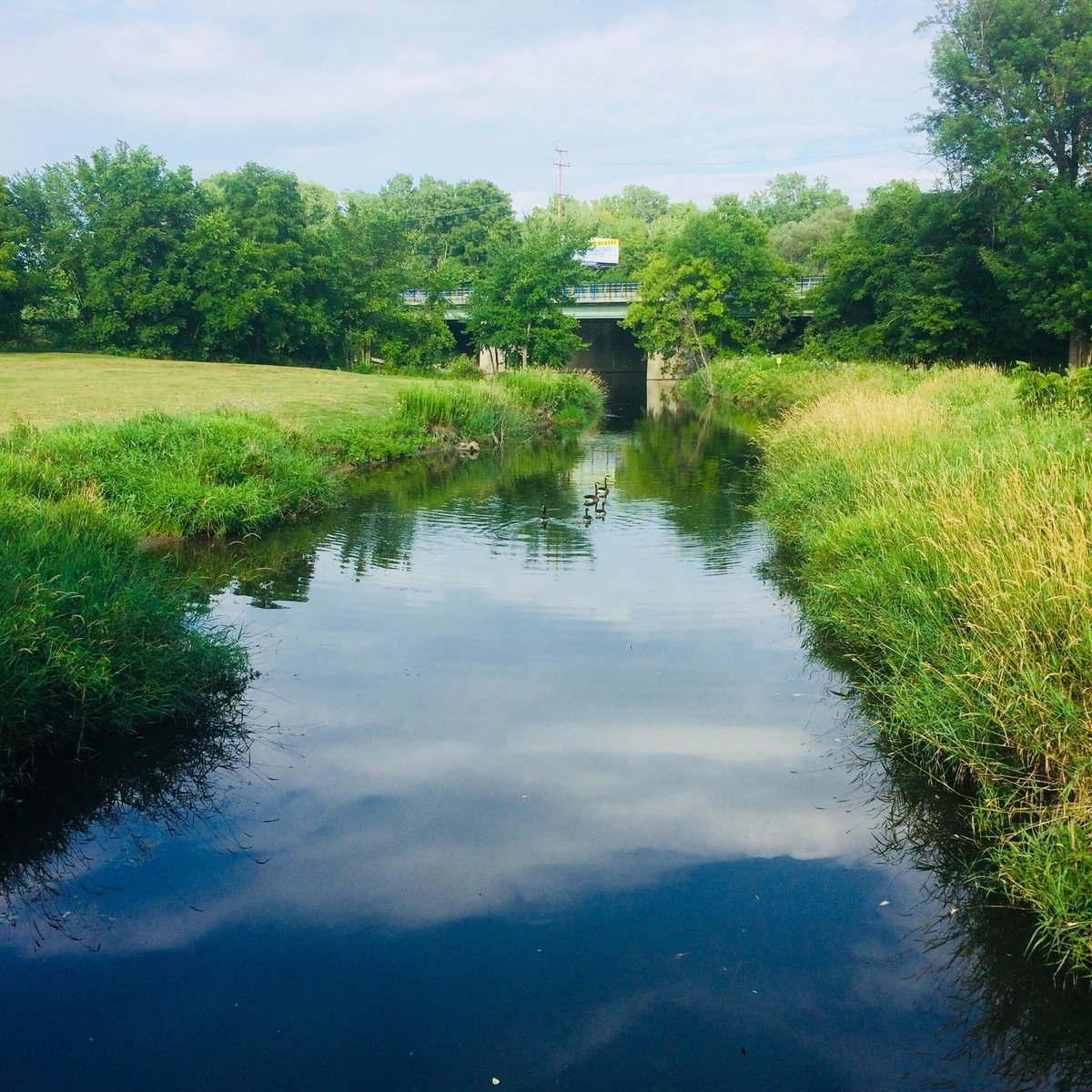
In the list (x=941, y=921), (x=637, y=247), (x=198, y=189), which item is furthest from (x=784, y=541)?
(x=637, y=247)

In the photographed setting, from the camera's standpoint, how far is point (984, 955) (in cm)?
509

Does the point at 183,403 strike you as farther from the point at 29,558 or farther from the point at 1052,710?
the point at 1052,710

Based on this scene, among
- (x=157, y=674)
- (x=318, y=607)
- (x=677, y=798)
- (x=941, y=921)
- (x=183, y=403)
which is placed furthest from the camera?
(x=183, y=403)

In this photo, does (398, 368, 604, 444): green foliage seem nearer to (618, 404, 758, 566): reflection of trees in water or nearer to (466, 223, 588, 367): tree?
(618, 404, 758, 566): reflection of trees in water

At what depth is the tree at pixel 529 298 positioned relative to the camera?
3941cm

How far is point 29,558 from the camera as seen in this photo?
7.79 m

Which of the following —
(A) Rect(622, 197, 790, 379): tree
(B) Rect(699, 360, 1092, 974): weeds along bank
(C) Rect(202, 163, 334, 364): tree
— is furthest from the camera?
(A) Rect(622, 197, 790, 379): tree

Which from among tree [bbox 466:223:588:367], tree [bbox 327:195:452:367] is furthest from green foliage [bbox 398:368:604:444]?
tree [bbox 327:195:452:367]

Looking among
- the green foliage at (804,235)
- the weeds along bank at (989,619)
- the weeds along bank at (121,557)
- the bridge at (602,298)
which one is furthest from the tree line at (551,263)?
the green foliage at (804,235)

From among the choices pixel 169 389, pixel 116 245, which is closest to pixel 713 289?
pixel 116 245

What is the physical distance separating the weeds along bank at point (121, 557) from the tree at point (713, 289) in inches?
1276

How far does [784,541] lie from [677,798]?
26.0 ft

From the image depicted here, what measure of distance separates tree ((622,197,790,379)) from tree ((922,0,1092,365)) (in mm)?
15025

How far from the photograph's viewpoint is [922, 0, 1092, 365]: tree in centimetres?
3209
